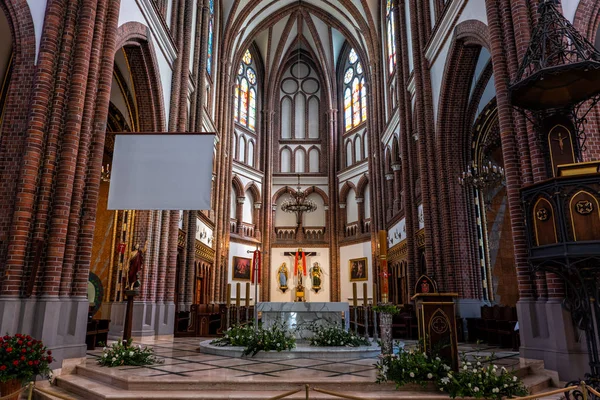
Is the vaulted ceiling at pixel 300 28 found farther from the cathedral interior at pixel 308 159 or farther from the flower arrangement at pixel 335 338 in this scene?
the flower arrangement at pixel 335 338

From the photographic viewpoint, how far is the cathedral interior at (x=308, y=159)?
6746 mm

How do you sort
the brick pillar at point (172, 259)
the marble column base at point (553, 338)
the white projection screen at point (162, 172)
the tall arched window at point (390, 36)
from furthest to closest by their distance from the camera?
the tall arched window at point (390, 36), the brick pillar at point (172, 259), the white projection screen at point (162, 172), the marble column base at point (553, 338)

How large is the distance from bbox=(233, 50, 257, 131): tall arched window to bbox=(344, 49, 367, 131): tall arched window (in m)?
6.20

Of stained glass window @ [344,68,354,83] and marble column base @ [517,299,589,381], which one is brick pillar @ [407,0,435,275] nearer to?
marble column base @ [517,299,589,381]

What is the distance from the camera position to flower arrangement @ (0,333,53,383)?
17.3ft

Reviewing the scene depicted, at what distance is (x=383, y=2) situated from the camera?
22594 mm

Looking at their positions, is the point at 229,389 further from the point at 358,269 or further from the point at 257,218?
the point at 257,218

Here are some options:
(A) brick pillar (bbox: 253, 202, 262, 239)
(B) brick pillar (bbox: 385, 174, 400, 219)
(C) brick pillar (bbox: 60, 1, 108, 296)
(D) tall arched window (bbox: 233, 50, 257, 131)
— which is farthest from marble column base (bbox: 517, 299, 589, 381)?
(D) tall arched window (bbox: 233, 50, 257, 131)

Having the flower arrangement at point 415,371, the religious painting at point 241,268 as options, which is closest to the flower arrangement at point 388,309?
the flower arrangement at point 415,371

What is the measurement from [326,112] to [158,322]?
20417mm

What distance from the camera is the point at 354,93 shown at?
28.9 metres

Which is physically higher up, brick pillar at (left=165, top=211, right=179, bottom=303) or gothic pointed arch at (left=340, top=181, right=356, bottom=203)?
gothic pointed arch at (left=340, top=181, right=356, bottom=203)

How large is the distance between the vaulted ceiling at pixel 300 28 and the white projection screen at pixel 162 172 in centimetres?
1766

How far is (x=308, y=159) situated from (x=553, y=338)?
2385 centimetres
